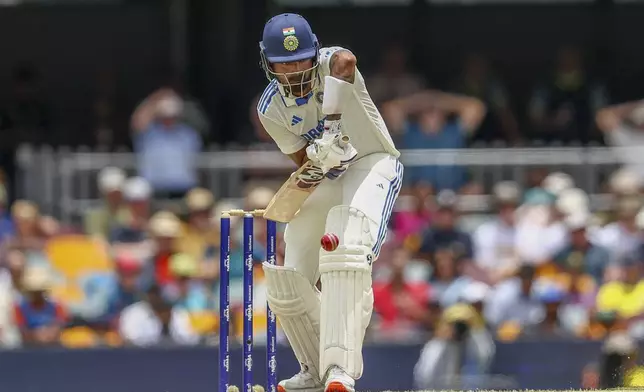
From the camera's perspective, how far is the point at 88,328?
32.6 ft

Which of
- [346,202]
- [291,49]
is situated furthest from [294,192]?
[291,49]

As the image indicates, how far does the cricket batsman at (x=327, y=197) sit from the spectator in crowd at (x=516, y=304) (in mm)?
3367

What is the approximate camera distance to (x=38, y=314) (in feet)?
32.4

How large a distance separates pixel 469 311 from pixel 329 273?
331 centimetres

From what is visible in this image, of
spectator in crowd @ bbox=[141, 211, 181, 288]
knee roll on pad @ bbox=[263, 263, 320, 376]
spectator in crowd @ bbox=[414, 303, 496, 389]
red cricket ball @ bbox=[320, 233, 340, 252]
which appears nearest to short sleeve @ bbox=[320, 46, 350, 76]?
red cricket ball @ bbox=[320, 233, 340, 252]

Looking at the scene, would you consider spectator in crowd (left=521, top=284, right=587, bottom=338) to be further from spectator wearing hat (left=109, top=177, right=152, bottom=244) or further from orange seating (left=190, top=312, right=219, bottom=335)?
spectator wearing hat (left=109, top=177, right=152, bottom=244)

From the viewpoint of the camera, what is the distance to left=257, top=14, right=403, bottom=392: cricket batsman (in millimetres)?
6109

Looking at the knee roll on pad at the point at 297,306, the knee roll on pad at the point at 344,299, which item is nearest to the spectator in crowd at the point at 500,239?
the knee roll on pad at the point at 297,306

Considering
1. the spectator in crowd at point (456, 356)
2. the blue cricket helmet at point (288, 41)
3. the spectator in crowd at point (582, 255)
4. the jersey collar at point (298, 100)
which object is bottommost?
the spectator in crowd at point (456, 356)

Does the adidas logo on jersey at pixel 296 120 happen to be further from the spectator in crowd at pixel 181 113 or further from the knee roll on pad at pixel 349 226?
the spectator in crowd at pixel 181 113

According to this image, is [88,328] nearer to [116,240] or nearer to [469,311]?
[116,240]

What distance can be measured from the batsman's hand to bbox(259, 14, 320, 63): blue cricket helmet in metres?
0.36

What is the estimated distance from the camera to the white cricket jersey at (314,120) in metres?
6.41

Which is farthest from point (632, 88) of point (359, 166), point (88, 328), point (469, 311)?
point (359, 166)
